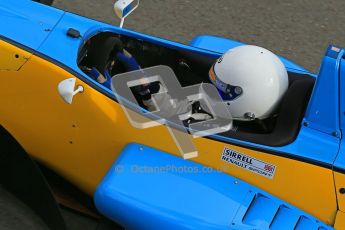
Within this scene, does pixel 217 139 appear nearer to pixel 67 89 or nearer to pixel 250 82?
pixel 250 82

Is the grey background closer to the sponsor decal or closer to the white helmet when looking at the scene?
the white helmet

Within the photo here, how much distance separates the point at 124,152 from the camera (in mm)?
2846

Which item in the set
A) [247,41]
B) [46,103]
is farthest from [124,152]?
[247,41]

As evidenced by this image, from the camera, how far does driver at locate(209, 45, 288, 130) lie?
2.78m

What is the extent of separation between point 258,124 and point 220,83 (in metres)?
0.30

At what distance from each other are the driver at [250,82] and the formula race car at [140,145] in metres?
0.08

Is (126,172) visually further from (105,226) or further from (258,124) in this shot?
(258,124)

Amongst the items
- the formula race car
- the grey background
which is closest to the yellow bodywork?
the formula race car

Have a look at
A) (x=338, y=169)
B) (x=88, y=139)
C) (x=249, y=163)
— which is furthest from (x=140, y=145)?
(x=338, y=169)

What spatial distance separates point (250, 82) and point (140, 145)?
0.64 m

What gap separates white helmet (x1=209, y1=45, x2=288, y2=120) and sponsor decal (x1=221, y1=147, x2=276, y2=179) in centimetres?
22

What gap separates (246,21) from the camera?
499cm

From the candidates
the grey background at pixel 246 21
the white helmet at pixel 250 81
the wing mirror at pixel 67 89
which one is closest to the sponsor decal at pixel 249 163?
the white helmet at pixel 250 81

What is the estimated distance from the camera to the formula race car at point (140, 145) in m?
2.68
